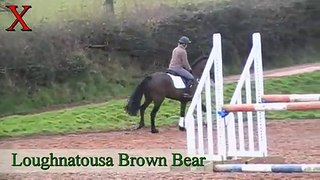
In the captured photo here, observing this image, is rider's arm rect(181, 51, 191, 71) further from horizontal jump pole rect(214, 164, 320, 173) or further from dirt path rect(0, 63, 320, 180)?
horizontal jump pole rect(214, 164, 320, 173)

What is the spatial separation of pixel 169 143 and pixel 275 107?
643 centimetres

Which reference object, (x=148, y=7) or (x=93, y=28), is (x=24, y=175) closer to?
(x=93, y=28)

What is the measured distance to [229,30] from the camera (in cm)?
3086

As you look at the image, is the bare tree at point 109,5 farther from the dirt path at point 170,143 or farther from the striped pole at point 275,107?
the striped pole at point 275,107

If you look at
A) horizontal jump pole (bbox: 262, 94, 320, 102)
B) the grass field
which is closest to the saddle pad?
the grass field

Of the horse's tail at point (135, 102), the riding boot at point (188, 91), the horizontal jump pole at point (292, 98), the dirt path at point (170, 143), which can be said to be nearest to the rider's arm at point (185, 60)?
the riding boot at point (188, 91)

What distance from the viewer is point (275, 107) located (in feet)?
26.6

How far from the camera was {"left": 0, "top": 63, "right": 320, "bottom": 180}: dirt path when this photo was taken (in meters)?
9.38

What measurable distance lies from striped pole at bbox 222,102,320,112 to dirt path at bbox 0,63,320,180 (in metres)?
1.10

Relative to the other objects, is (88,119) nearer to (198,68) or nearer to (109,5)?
(198,68)

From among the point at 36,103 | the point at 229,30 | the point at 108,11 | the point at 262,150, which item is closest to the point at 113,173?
the point at 262,150

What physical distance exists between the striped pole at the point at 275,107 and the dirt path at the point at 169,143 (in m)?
1.10

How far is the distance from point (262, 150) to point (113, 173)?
2110 mm

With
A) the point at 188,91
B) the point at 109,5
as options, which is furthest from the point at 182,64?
the point at 109,5
